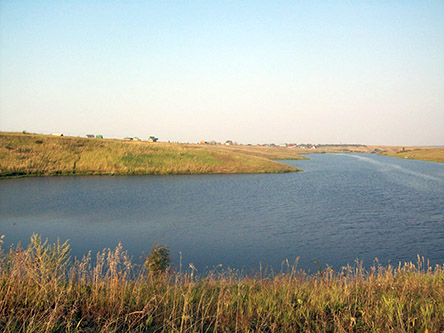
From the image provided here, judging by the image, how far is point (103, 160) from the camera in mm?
56156

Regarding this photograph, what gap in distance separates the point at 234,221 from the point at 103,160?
39.0 m

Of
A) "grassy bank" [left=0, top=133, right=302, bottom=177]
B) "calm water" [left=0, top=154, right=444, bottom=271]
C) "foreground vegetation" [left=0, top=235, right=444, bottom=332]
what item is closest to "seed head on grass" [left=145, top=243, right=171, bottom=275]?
"calm water" [left=0, top=154, right=444, bottom=271]

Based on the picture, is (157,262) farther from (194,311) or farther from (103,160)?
(103,160)

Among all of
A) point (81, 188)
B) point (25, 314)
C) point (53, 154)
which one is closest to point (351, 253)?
point (25, 314)

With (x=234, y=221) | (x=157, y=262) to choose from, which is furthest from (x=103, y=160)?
(x=157, y=262)

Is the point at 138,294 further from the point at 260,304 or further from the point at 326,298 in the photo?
the point at 326,298

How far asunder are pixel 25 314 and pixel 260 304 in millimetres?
4231

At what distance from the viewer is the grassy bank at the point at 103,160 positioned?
4953cm

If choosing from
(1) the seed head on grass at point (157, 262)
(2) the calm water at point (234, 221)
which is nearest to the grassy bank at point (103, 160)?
(2) the calm water at point (234, 221)

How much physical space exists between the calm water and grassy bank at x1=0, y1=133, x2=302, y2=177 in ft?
29.2

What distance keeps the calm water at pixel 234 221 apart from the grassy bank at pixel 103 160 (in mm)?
8909

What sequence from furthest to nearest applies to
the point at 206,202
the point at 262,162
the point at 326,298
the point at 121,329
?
the point at 262,162 < the point at 206,202 < the point at 326,298 < the point at 121,329

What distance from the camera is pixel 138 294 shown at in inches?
249

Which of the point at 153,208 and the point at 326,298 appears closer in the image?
the point at 326,298
